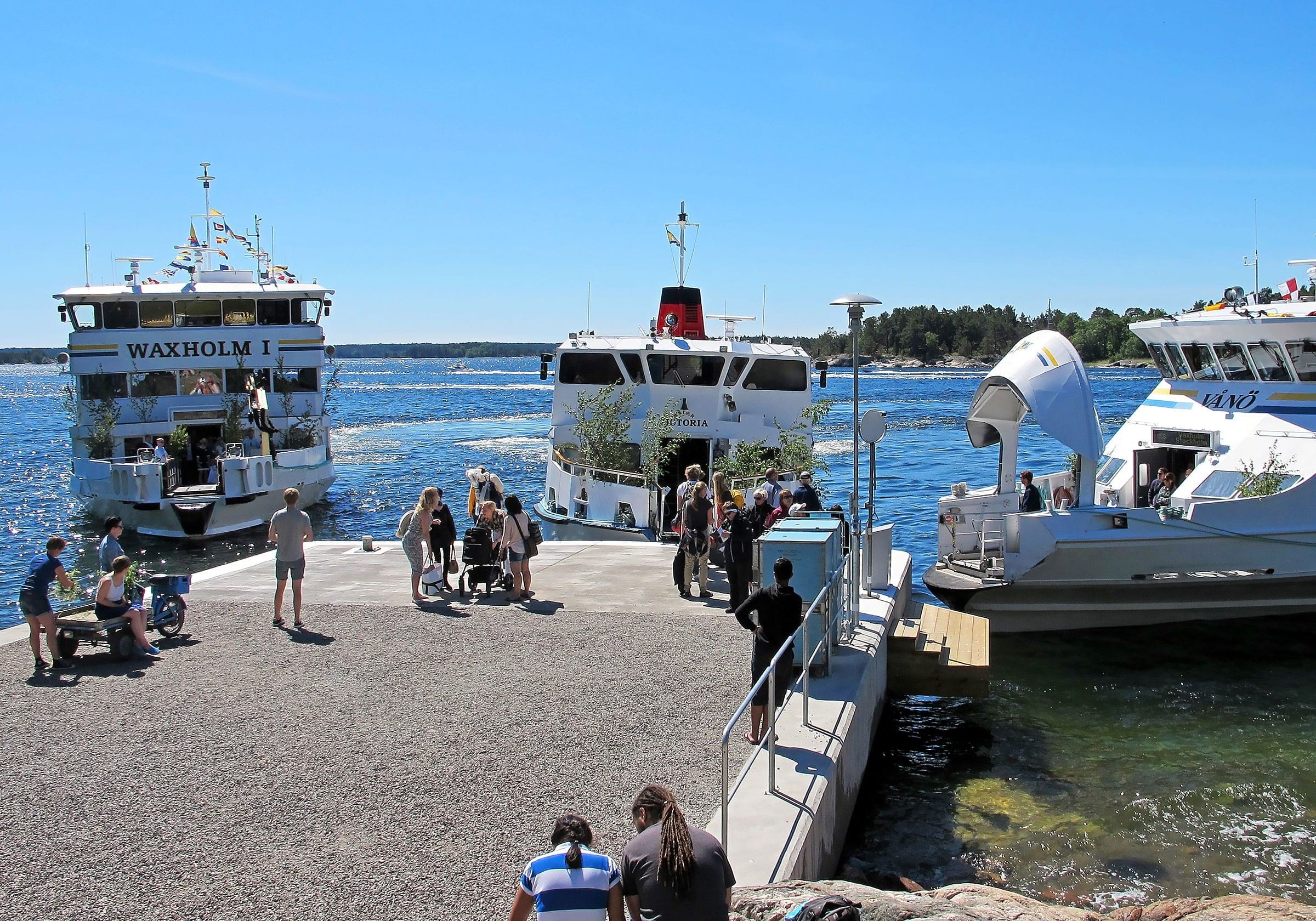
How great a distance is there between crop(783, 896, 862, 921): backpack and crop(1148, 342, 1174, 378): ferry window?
16799mm

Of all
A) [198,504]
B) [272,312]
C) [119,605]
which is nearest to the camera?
[119,605]

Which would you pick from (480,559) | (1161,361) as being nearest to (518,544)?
(480,559)

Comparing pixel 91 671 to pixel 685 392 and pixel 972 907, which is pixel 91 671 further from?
pixel 685 392

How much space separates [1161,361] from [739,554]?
39.4 ft

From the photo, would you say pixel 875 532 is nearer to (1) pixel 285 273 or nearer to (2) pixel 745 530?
(2) pixel 745 530

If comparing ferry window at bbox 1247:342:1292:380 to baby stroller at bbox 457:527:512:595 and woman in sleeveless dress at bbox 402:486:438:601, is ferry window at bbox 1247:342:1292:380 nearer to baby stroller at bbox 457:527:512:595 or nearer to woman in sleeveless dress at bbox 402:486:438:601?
baby stroller at bbox 457:527:512:595

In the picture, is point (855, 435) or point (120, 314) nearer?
point (855, 435)

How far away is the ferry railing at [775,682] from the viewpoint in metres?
6.11

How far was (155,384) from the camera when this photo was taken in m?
28.7

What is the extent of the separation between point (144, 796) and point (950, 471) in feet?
137

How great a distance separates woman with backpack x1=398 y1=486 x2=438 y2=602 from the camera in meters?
12.2

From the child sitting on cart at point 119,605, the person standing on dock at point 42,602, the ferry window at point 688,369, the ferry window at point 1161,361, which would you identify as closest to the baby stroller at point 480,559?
the child sitting on cart at point 119,605

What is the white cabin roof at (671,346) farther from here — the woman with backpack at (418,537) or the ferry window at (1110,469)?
the woman with backpack at (418,537)

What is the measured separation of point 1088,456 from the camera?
15.0 meters
